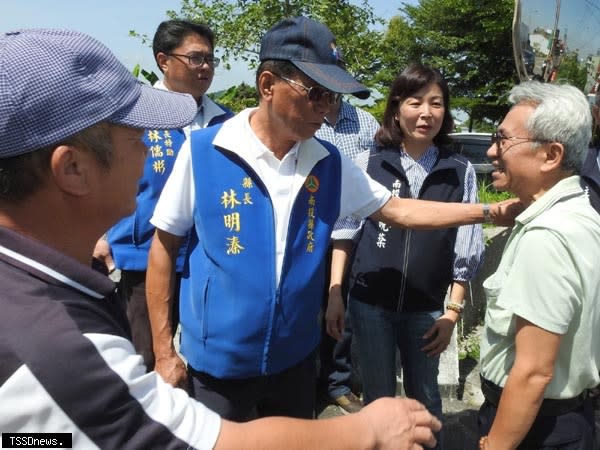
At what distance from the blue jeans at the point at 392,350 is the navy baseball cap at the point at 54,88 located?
1.91 m

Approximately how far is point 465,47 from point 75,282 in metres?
26.2

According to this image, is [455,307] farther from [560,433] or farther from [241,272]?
[241,272]

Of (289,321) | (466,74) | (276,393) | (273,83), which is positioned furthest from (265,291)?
(466,74)

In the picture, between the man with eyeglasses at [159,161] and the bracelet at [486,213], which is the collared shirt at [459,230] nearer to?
the bracelet at [486,213]

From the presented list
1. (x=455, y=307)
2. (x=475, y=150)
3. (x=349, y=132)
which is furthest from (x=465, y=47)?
(x=455, y=307)

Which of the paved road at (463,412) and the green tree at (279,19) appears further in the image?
the green tree at (279,19)

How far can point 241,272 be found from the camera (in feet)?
6.39

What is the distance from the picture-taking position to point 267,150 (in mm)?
2070

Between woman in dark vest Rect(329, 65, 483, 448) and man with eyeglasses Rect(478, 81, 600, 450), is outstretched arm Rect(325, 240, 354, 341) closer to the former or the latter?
woman in dark vest Rect(329, 65, 483, 448)

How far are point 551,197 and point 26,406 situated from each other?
5.43 ft

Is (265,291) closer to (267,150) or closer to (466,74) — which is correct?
(267,150)

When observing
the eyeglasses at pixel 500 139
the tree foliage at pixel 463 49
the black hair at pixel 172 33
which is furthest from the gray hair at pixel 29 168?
the tree foliage at pixel 463 49

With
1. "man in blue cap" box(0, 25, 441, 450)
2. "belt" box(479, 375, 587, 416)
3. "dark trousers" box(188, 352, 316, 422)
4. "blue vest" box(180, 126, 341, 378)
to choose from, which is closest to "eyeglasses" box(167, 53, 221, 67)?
"blue vest" box(180, 126, 341, 378)

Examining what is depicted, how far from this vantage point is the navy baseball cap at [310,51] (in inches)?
77.2
